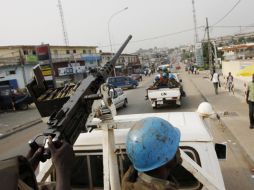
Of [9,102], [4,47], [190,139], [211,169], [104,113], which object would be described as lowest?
Result: [9,102]

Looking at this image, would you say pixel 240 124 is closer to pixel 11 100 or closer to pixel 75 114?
pixel 75 114

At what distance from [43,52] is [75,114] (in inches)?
1091

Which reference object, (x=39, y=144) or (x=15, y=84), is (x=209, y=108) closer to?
(x=39, y=144)

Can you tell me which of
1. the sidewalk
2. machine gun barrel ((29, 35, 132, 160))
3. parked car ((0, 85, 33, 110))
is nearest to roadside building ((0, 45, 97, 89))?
parked car ((0, 85, 33, 110))

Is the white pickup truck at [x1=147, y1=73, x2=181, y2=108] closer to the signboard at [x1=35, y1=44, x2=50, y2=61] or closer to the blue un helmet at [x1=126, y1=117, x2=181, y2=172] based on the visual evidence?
the blue un helmet at [x1=126, y1=117, x2=181, y2=172]

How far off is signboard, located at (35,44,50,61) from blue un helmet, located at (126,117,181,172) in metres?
27.9

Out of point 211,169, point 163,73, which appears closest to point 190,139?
point 211,169

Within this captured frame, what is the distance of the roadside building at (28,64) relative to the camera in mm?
37750

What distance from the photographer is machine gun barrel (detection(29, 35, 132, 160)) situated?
2.09 meters

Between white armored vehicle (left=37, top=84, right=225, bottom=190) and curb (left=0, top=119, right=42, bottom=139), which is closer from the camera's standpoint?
white armored vehicle (left=37, top=84, right=225, bottom=190)

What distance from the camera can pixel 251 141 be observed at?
8.87m

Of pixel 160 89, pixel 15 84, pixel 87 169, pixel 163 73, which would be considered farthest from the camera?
pixel 15 84

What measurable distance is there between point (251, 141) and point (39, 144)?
7.87 meters

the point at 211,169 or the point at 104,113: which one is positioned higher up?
the point at 104,113
